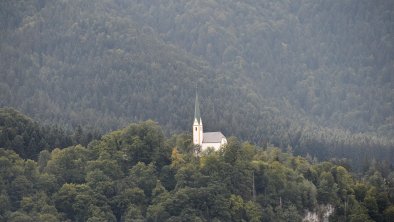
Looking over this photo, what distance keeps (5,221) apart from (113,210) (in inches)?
535

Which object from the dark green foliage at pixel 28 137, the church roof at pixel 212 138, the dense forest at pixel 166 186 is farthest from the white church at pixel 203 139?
the dark green foliage at pixel 28 137

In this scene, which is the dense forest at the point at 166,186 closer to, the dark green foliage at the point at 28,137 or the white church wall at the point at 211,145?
the white church wall at the point at 211,145

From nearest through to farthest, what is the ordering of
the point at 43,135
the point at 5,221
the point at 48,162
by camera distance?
the point at 5,221 < the point at 48,162 < the point at 43,135

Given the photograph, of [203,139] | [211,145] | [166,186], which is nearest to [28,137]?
[166,186]

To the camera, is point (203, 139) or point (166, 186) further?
point (203, 139)

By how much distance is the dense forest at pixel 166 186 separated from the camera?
141 metres

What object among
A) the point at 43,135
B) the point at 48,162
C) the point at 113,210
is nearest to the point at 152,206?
the point at 113,210

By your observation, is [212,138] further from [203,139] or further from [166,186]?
[166,186]

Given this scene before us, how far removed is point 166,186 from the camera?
14875 cm

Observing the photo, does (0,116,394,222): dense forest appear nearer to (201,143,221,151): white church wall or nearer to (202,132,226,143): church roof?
(201,143,221,151): white church wall

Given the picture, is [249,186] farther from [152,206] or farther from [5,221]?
[5,221]

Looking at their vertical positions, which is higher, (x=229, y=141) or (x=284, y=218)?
(x=229, y=141)

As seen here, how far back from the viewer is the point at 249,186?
493 ft

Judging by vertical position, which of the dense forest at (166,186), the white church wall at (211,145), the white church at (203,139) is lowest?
the dense forest at (166,186)
